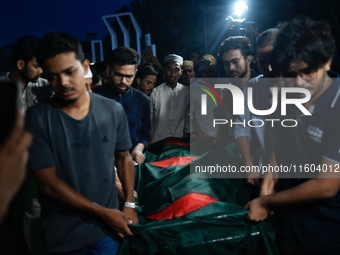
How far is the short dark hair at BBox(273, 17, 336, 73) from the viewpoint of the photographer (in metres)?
1.90

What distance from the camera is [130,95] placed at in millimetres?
3744

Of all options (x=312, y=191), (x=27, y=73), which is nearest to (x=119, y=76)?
(x=27, y=73)

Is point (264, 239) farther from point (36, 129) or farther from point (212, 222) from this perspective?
point (36, 129)

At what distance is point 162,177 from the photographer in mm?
3170

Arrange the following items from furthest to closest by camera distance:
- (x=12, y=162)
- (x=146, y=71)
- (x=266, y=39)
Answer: (x=146, y=71) → (x=266, y=39) → (x=12, y=162)

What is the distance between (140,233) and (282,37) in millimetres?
1426

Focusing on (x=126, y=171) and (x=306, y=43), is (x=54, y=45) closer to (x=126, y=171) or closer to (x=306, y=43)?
(x=126, y=171)

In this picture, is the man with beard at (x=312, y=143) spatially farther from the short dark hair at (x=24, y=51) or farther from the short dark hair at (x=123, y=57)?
the short dark hair at (x=24, y=51)

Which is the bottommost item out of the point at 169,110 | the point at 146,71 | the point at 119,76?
the point at 169,110

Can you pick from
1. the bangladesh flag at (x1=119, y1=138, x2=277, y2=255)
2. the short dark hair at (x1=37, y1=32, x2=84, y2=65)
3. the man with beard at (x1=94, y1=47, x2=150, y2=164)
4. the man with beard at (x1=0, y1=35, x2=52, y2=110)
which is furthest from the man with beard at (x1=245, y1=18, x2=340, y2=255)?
the man with beard at (x1=0, y1=35, x2=52, y2=110)

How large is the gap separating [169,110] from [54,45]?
10.2 ft

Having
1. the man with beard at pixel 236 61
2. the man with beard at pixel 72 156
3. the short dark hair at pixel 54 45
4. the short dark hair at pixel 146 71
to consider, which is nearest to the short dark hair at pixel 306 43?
the man with beard at pixel 72 156

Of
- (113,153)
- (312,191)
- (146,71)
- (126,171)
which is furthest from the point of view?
(146,71)

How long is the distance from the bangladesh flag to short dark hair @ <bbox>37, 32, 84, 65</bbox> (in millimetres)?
1111
